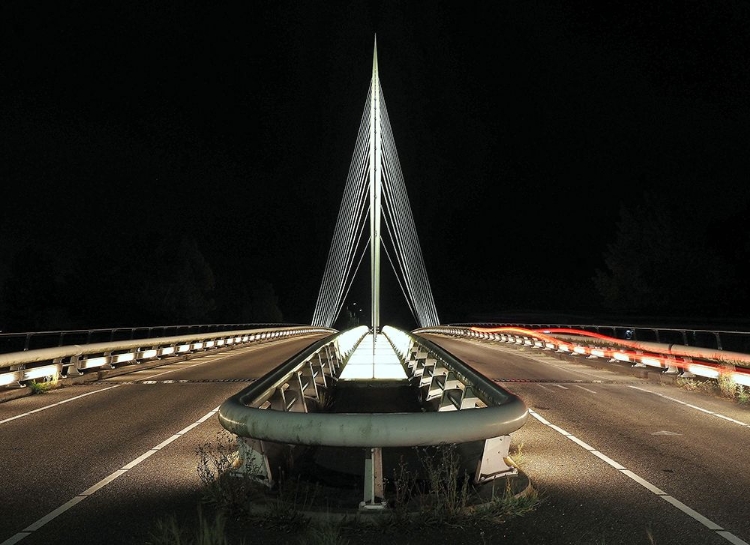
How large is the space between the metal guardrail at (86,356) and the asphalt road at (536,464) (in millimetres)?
970

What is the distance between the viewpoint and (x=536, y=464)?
903cm

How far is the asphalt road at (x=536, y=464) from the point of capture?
21.0 feet

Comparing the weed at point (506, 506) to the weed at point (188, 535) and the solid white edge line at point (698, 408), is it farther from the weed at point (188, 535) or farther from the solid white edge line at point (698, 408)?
the solid white edge line at point (698, 408)

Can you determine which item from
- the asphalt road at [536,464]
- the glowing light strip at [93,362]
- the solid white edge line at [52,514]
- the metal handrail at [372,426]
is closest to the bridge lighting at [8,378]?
the asphalt road at [536,464]

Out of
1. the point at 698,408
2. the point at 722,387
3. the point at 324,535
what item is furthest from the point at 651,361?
the point at 324,535

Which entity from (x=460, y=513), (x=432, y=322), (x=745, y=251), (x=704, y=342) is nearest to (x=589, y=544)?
(x=460, y=513)

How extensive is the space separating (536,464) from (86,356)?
19.1 metres

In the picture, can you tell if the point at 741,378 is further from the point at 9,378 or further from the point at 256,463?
the point at 9,378

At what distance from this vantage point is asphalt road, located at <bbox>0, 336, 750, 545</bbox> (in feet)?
21.0

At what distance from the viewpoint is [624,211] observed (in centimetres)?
8162

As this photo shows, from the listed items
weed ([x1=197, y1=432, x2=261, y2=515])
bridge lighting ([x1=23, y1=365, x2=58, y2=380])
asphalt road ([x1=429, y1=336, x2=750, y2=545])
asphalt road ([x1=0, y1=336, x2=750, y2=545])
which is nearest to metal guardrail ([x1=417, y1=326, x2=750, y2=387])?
asphalt road ([x1=0, y1=336, x2=750, y2=545])

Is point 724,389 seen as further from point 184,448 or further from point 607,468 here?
point 184,448

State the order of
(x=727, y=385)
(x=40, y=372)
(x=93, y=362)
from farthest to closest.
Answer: (x=93, y=362), (x=40, y=372), (x=727, y=385)

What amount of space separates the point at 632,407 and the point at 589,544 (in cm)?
958
